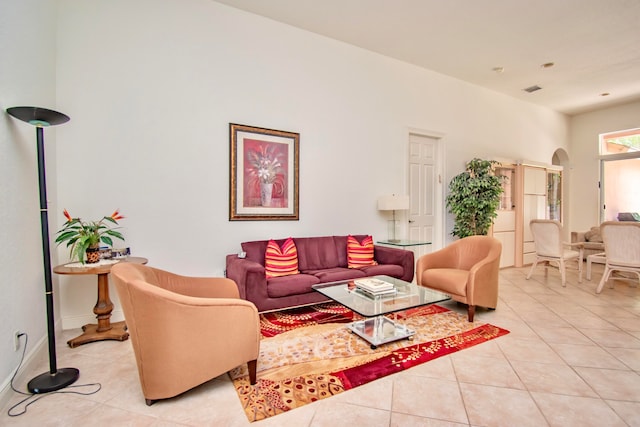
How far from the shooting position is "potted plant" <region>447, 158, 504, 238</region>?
480cm

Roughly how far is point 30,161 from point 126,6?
1.85m

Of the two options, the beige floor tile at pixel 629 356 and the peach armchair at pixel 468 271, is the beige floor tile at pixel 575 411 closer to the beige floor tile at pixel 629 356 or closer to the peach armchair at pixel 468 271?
the beige floor tile at pixel 629 356

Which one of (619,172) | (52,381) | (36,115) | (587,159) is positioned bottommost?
(52,381)

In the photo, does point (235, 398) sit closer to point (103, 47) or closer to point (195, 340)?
point (195, 340)

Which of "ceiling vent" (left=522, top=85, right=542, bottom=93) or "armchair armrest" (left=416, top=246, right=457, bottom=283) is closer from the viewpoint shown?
"armchair armrest" (left=416, top=246, right=457, bottom=283)

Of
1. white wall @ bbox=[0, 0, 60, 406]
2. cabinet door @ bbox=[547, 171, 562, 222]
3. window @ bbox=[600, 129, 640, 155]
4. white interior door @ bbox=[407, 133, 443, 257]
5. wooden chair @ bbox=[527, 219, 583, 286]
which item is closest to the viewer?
white wall @ bbox=[0, 0, 60, 406]

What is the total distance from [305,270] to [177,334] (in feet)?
6.80

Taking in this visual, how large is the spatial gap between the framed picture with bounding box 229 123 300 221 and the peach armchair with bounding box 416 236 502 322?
183 centimetres

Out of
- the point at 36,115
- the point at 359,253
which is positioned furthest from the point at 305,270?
the point at 36,115

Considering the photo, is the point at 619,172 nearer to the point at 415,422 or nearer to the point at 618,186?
the point at 618,186

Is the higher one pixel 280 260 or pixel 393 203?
pixel 393 203

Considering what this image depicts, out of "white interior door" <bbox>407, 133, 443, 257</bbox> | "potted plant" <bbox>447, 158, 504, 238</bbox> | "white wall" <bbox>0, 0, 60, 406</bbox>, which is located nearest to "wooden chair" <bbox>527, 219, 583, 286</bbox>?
"potted plant" <bbox>447, 158, 504, 238</bbox>

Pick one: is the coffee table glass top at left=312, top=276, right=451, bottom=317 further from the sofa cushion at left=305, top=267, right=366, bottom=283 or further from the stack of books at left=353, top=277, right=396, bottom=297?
the sofa cushion at left=305, top=267, right=366, bottom=283

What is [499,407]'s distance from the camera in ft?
5.69
